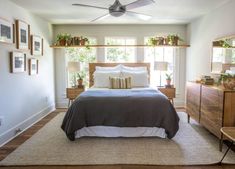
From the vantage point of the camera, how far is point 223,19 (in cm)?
426

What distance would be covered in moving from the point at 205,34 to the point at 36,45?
12.7 ft

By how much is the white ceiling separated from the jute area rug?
7.98ft

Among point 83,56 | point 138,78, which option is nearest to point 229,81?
point 138,78

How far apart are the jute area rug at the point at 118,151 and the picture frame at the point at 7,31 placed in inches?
67.8

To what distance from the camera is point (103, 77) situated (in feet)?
18.0

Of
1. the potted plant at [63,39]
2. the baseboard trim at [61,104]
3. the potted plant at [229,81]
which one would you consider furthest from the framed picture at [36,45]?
the potted plant at [229,81]

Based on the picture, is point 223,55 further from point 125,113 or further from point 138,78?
point 125,113

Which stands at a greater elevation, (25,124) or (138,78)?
(138,78)

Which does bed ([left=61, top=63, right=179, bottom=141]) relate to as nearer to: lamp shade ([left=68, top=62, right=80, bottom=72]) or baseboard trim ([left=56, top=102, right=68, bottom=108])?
lamp shade ([left=68, top=62, right=80, bottom=72])

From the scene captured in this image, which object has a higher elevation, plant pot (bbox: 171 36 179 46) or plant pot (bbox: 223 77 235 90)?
plant pot (bbox: 171 36 179 46)

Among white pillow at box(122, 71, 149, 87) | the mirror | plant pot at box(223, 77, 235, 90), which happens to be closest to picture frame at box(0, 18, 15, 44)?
white pillow at box(122, 71, 149, 87)

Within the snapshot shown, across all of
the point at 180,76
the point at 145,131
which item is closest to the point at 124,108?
the point at 145,131

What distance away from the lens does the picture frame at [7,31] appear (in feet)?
11.5

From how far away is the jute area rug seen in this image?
2947mm
